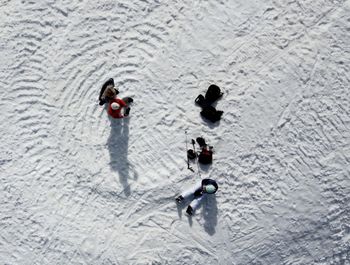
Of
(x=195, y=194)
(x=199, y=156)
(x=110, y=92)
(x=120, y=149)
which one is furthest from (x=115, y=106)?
(x=195, y=194)

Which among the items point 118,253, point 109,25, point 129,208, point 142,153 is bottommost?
point 118,253

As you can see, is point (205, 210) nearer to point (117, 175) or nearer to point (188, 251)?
point (188, 251)

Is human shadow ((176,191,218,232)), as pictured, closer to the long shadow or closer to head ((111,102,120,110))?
the long shadow

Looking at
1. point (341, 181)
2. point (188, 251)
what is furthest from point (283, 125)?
point (188, 251)

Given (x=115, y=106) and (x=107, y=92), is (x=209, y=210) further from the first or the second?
(x=107, y=92)

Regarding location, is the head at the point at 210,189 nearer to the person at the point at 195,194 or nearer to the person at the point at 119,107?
the person at the point at 195,194

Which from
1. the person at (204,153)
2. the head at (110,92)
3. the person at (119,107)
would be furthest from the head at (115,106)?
the person at (204,153)
